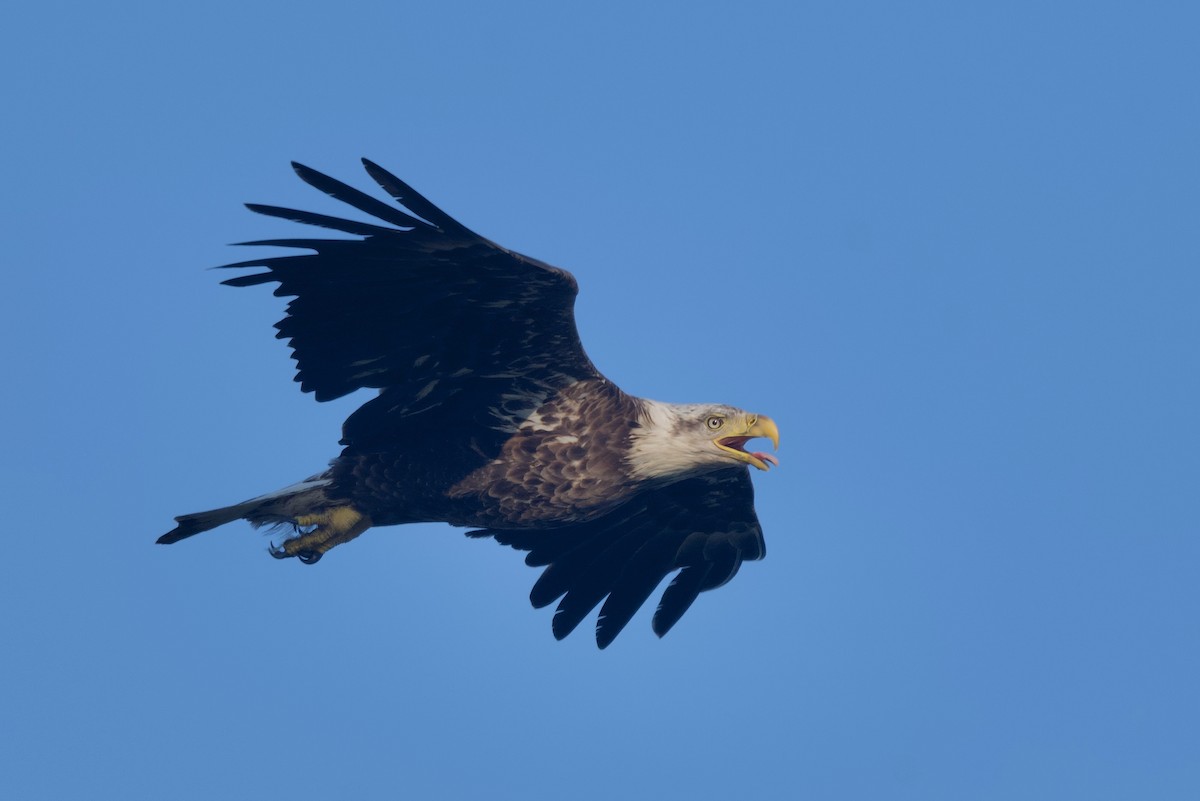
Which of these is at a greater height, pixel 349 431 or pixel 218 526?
pixel 349 431

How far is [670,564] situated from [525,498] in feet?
8.49

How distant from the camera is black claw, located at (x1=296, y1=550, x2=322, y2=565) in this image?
42.6ft

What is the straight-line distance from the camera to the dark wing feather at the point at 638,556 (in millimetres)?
14656

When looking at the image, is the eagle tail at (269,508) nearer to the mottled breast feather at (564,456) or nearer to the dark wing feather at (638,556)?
the mottled breast feather at (564,456)

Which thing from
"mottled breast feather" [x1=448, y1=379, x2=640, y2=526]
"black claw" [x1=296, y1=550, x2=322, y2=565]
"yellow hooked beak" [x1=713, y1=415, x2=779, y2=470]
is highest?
"yellow hooked beak" [x1=713, y1=415, x2=779, y2=470]

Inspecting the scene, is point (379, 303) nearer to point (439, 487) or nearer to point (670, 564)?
point (439, 487)

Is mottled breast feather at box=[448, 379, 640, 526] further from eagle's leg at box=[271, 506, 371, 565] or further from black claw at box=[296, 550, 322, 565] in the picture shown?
black claw at box=[296, 550, 322, 565]

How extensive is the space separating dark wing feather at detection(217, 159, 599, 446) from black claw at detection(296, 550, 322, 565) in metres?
1.03

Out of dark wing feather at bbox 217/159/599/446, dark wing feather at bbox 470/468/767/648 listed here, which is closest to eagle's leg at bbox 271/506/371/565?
dark wing feather at bbox 217/159/599/446

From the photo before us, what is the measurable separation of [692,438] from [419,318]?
2.28m

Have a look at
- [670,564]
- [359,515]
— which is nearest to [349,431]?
[359,515]

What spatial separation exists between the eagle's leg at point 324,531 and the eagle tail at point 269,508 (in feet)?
0.26

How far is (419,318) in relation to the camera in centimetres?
1188

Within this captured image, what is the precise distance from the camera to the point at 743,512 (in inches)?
575
